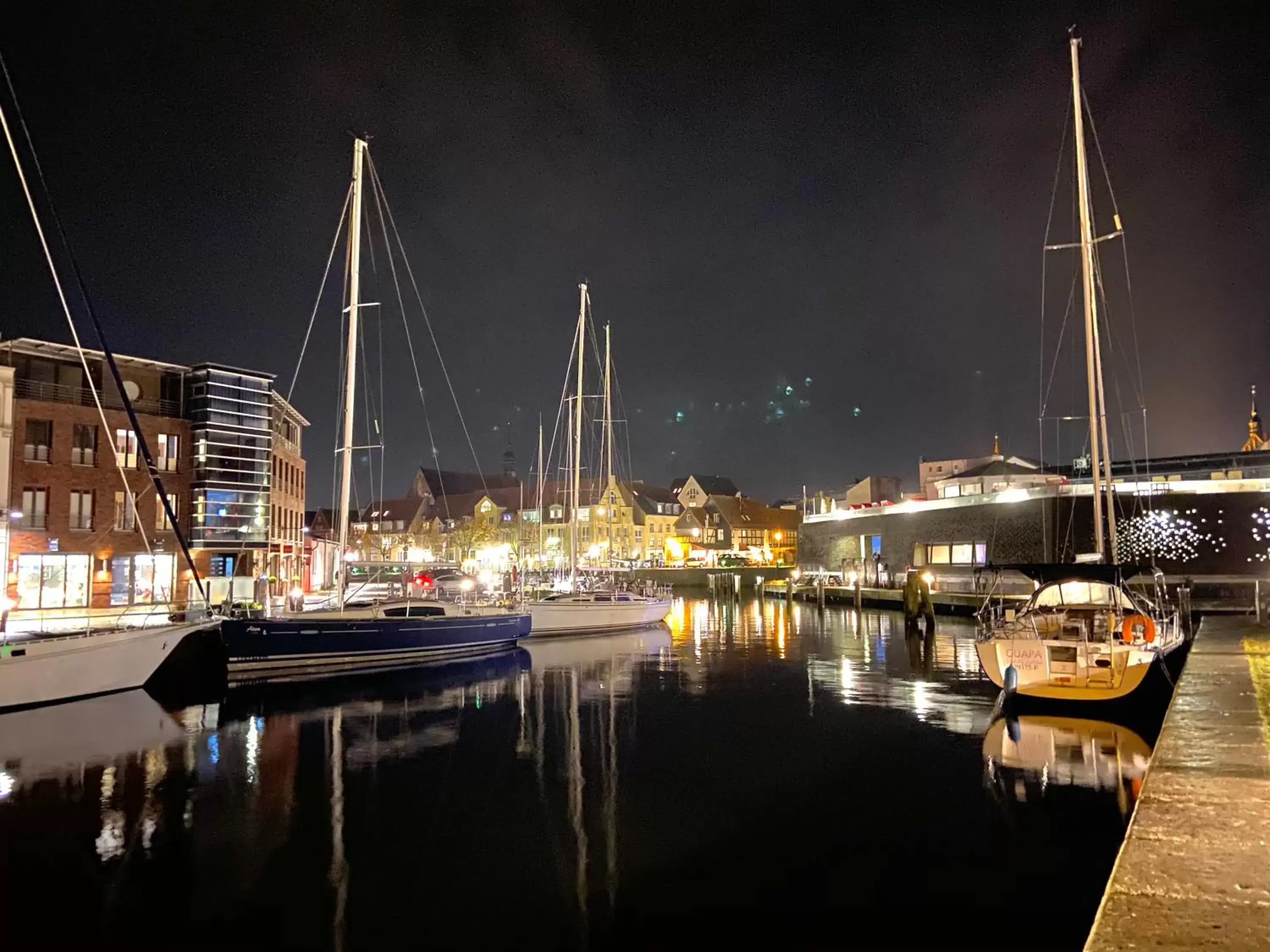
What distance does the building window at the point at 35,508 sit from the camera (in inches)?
1330

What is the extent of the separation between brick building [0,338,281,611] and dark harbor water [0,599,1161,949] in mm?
17497

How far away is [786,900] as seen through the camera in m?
9.17

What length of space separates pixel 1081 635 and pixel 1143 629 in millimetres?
1253

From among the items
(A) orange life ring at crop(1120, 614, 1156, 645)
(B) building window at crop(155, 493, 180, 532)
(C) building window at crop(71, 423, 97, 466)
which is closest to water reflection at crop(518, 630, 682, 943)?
(A) orange life ring at crop(1120, 614, 1156, 645)

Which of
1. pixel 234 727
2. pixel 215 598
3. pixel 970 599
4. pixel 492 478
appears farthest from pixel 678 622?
pixel 492 478

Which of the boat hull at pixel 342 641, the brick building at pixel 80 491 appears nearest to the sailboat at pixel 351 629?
the boat hull at pixel 342 641

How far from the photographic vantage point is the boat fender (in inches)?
727

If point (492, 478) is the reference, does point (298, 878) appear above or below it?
below

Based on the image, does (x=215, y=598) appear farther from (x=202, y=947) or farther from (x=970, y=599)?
(x=970, y=599)

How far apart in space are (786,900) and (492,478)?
4916 inches

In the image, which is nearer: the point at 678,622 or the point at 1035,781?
the point at 1035,781

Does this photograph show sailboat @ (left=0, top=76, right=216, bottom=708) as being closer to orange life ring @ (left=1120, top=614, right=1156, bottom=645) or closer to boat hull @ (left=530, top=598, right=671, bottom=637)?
boat hull @ (left=530, top=598, right=671, bottom=637)

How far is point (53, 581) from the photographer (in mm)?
34281

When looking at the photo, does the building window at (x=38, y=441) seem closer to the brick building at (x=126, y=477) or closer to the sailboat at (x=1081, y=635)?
the brick building at (x=126, y=477)
